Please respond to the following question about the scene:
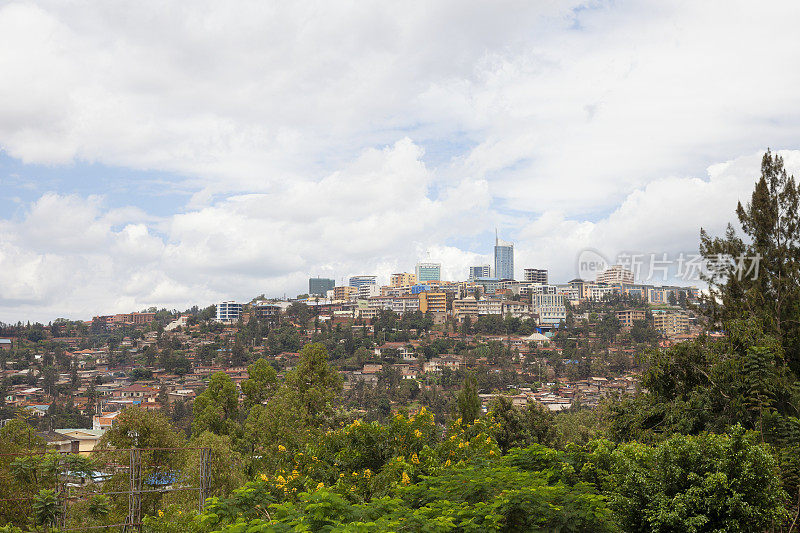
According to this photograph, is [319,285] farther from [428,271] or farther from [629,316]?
[629,316]

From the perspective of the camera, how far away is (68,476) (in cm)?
759

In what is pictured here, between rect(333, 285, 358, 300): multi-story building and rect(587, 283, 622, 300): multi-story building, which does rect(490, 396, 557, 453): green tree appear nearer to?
rect(587, 283, 622, 300): multi-story building

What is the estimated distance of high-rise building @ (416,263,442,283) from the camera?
4648 inches

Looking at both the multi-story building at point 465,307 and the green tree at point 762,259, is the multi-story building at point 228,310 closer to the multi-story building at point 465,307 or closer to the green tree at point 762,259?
the multi-story building at point 465,307

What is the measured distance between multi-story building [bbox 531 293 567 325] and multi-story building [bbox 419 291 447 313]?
41.1ft

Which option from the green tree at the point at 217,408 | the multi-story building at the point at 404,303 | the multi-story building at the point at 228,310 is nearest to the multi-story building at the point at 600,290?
the multi-story building at the point at 404,303

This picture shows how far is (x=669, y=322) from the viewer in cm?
5791

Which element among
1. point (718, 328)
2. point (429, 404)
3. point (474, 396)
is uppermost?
point (718, 328)

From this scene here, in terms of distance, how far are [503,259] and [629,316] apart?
72804 mm

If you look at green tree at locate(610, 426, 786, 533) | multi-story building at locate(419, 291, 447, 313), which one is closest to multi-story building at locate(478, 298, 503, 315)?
multi-story building at locate(419, 291, 447, 313)

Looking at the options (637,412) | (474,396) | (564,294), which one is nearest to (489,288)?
(564,294)

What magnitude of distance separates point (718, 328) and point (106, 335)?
279ft

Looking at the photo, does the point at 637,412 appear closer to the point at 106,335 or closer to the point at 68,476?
the point at 68,476

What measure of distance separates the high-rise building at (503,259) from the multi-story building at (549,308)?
2040 inches
